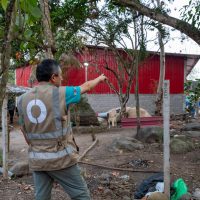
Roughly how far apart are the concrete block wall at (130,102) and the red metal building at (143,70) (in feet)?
0.90

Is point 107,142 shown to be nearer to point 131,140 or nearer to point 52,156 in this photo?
point 131,140

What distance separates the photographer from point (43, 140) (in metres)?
3.06

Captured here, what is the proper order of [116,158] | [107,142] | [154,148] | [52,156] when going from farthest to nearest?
[107,142], [154,148], [116,158], [52,156]

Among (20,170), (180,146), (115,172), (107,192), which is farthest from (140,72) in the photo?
(107,192)

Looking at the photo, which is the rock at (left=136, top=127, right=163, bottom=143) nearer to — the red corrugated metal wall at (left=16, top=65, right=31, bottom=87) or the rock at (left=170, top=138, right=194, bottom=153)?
the rock at (left=170, top=138, right=194, bottom=153)

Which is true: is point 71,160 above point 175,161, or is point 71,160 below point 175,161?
above

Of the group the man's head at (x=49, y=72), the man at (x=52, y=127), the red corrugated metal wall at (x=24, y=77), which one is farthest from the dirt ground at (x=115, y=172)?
the red corrugated metal wall at (x=24, y=77)

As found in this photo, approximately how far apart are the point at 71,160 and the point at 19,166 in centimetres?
373

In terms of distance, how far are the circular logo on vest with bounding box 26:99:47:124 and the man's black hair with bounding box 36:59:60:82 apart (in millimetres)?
233

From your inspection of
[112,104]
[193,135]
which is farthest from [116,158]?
[112,104]

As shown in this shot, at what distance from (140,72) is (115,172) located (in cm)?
1517

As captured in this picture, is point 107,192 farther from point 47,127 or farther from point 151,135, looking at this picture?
point 151,135

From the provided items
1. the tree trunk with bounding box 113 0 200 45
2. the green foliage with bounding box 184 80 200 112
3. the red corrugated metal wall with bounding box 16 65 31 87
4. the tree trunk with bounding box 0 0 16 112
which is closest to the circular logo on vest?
the tree trunk with bounding box 0 0 16 112

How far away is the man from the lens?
2.99 metres
